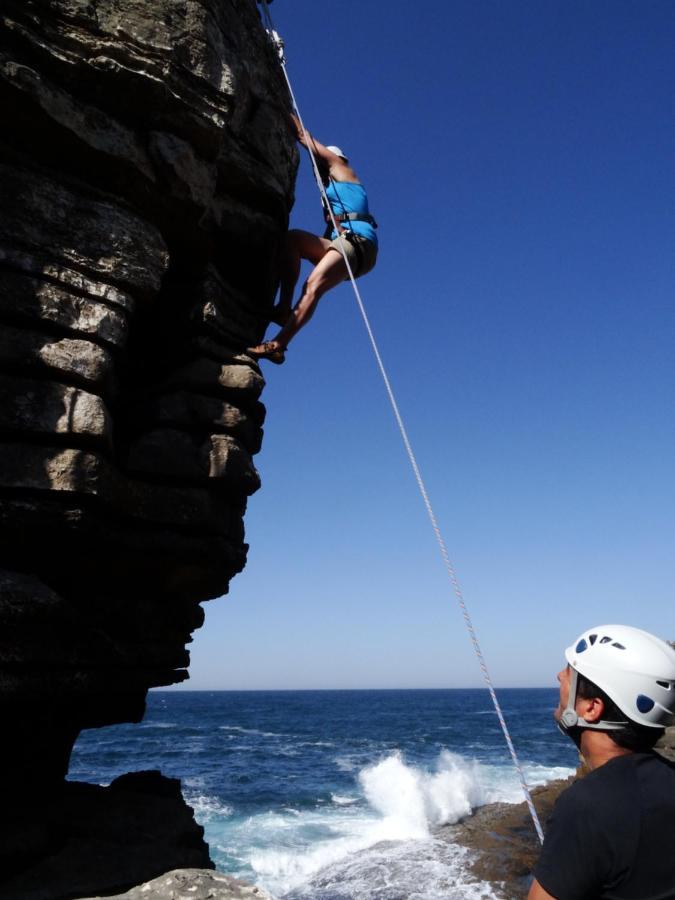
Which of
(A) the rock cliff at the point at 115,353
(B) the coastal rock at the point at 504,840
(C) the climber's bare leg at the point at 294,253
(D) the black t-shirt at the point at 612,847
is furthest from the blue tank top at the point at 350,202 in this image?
(B) the coastal rock at the point at 504,840

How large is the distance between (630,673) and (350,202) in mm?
7810

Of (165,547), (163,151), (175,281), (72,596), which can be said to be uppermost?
(163,151)

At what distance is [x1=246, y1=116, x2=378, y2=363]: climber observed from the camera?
28.2 feet

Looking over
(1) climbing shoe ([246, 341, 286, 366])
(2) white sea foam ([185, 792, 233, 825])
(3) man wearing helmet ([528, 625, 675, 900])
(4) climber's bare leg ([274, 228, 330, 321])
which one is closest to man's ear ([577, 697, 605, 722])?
(3) man wearing helmet ([528, 625, 675, 900])

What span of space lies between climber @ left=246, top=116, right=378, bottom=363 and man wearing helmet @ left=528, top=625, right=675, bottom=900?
6.57 metres

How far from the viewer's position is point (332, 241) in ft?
29.1

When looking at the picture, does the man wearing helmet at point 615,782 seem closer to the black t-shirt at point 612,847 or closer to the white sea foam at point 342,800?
the black t-shirt at point 612,847

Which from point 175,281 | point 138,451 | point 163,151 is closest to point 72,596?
point 138,451

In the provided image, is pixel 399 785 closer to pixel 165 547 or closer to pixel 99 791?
pixel 99 791

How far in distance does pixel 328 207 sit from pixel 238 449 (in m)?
3.65

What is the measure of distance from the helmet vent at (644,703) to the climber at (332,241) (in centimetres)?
672

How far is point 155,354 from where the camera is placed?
312 inches

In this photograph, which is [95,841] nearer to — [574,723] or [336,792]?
[574,723]

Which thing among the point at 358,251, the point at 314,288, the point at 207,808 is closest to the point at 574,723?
the point at 314,288
